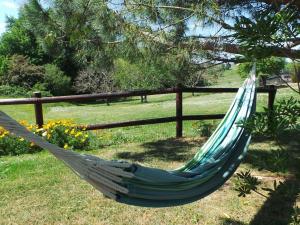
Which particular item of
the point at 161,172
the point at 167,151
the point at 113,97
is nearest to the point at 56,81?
the point at 113,97

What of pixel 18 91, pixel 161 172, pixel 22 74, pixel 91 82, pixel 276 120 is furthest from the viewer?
pixel 22 74

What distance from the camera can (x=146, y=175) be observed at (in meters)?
2.54

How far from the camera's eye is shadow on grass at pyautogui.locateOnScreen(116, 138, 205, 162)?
540 cm

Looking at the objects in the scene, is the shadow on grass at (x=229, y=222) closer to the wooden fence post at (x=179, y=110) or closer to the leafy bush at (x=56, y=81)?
the wooden fence post at (x=179, y=110)

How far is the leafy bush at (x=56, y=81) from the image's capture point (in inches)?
1083

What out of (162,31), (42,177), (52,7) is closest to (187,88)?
(162,31)

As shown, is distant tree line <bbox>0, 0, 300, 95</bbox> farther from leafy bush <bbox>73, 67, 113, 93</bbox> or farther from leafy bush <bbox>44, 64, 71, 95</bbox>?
leafy bush <bbox>44, 64, 71, 95</bbox>

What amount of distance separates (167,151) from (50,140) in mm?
1534

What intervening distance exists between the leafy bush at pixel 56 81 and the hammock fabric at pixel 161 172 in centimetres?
2447

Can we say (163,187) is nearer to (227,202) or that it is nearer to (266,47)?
(266,47)

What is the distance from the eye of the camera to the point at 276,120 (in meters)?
2.26

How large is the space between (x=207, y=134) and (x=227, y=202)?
10.2 feet

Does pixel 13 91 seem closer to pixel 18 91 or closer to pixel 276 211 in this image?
pixel 18 91

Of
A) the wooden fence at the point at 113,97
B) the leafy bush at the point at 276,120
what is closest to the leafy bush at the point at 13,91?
the wooden fence at the point at 113,97
